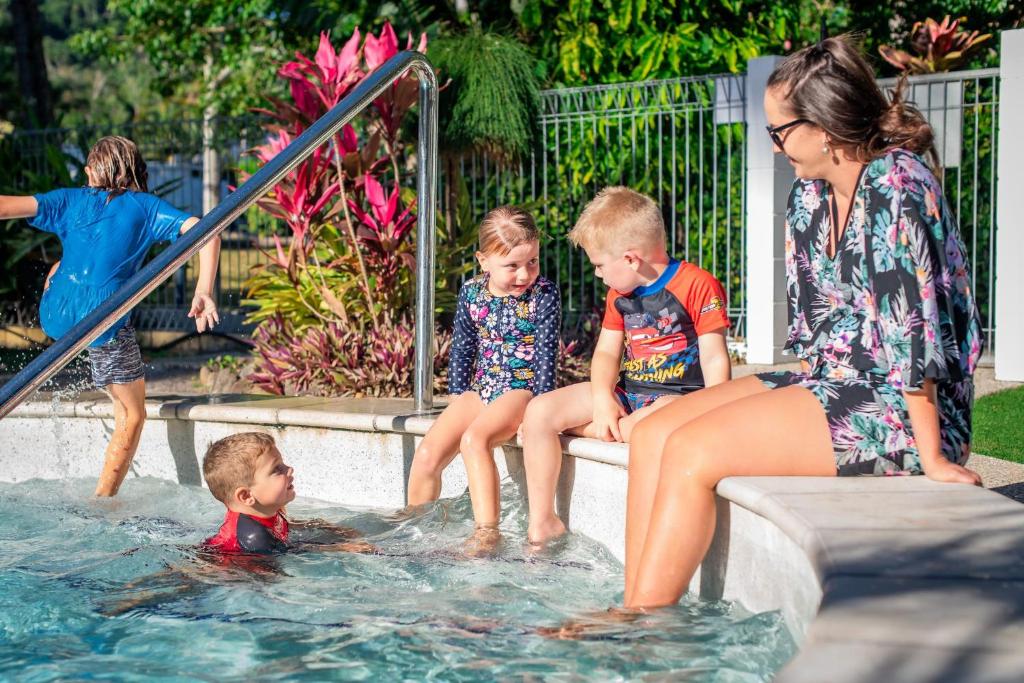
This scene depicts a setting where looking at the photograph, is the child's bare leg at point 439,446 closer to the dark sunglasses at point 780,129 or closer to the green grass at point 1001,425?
the dark sunglasses at point 780,129

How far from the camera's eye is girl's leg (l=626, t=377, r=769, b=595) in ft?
9.62

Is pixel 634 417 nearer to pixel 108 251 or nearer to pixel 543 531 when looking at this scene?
pixel 543 531

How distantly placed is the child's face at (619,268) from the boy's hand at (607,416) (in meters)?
0.36

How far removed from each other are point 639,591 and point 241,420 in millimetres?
2502

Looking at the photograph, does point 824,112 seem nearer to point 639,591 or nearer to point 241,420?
point 639,591

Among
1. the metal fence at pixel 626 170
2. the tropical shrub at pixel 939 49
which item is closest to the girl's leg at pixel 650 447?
the tropical shrub at pixel 939 49

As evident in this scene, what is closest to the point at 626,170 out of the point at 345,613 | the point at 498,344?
the point at 498,344

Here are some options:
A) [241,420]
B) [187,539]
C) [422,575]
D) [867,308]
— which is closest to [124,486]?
A: [241,420]

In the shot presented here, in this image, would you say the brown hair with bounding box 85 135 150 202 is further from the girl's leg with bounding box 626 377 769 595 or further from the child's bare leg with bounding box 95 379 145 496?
the girl's leg with bounding box 626 377 769 595

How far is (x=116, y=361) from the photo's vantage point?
4.49 m

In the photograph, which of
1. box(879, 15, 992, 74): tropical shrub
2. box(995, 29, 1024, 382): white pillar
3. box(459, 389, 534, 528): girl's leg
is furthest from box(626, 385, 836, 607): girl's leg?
box(879, 15, 992, 74): tropical shrub

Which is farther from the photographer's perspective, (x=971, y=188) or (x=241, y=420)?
(x=971, y=188)

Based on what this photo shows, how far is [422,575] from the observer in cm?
353

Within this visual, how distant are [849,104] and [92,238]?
295cm
